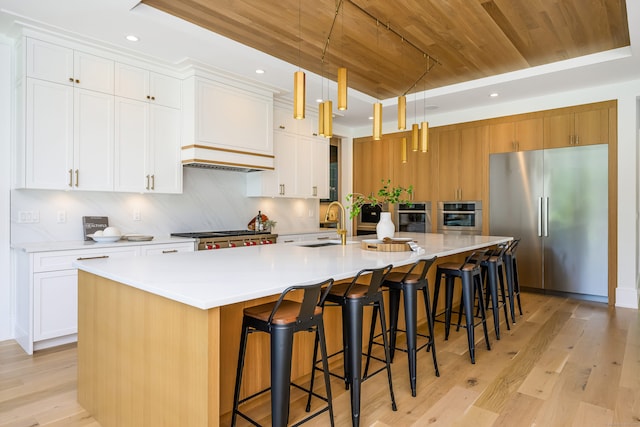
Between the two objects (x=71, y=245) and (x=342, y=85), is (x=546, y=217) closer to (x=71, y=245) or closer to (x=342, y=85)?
(x=342, y=85)

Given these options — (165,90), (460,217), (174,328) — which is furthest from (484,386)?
(165,90)

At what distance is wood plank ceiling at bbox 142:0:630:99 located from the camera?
3084mm

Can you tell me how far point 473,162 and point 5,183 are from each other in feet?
17.7

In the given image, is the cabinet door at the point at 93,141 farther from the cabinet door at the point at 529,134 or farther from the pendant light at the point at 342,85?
the cabinet door at the point at 529,134

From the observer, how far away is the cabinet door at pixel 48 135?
322 cm

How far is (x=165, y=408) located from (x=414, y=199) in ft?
16.9

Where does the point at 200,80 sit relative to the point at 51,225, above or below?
above

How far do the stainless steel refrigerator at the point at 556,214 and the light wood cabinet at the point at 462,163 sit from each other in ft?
0.63

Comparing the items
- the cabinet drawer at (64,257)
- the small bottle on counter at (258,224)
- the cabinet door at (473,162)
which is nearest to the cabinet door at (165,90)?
the cabinet drawer at (64,257)

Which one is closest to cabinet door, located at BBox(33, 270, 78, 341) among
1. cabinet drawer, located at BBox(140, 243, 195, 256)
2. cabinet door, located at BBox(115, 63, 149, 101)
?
cabinet drawer, located at BBox(140, 243, 195, 256)

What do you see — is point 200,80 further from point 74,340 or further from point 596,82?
point 596,82

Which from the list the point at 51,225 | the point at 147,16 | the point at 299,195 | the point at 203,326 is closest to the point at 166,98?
the point at 147,16

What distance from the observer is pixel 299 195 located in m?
5.66

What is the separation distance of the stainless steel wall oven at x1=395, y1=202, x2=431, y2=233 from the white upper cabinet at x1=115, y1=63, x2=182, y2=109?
3634 mm
